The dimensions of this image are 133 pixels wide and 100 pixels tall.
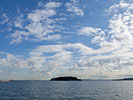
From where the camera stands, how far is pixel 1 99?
71.1 metres

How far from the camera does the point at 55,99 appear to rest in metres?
70.9

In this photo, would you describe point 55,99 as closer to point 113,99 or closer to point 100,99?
point 100,99

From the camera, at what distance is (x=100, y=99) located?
234 ft

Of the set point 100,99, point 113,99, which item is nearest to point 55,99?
point 100,99

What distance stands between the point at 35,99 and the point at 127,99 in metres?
45.3

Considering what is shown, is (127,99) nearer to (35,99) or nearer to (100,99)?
(100,99)

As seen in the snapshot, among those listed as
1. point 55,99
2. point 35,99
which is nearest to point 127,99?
point 55,99

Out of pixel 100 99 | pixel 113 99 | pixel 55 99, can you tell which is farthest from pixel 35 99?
pixel 113 99

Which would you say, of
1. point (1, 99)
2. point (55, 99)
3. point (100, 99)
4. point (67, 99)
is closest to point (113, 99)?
point (100, 99)

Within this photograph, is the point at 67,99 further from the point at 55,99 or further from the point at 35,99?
the point at 35,99

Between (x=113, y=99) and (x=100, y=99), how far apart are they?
262 inches

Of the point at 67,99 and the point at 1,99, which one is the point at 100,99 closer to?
the point at 67,99

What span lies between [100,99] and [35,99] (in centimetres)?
3100

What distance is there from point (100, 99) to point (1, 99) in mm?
47478
